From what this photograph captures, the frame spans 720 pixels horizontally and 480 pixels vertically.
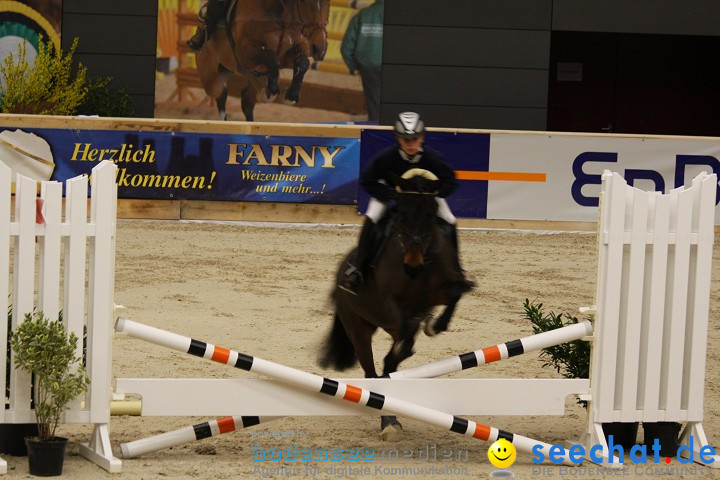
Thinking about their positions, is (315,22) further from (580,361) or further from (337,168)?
(580,361)

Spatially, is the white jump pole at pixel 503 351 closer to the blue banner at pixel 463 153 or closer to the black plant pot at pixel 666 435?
the black plant pot at pixel 666 435

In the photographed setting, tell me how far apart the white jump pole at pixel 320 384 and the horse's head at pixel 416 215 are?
0.80 metres

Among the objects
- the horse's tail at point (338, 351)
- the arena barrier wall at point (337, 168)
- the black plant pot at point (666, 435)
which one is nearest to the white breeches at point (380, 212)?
the horse's tail at point (338, 351)

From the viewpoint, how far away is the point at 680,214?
566 centimetres

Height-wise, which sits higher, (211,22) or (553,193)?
(211,22)

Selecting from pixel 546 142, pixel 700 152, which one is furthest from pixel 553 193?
pixel 700 152

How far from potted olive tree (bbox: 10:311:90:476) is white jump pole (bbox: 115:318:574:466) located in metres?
0.33

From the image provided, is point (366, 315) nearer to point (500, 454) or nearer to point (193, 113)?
point (500, 454)

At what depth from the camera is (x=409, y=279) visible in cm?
614

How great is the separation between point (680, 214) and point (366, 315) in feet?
6.35

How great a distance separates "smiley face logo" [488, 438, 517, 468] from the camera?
562 cm

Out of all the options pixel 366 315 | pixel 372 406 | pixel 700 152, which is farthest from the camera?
pixel 700 152

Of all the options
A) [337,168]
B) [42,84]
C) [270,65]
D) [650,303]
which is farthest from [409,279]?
[270,65]

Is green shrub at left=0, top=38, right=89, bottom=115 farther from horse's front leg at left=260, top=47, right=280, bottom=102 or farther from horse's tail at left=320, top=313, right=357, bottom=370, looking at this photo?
horse's tail at left=320, top=313, right=357, bottom=370
